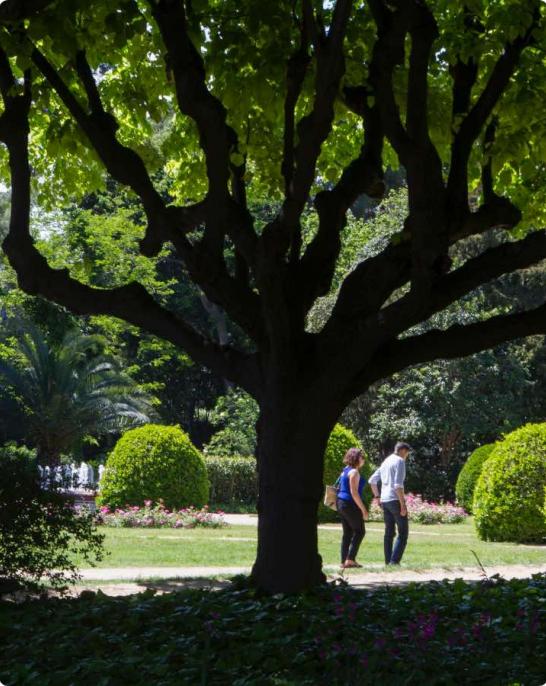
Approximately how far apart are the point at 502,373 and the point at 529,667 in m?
26.8

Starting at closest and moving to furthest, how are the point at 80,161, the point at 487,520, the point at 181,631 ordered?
1. the point at 181,631
2. the point at 80,161
3. the point at 487,520

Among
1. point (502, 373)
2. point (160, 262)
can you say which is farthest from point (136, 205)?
point (502, 373)

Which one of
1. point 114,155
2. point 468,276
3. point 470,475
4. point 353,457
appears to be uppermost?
point 114,155

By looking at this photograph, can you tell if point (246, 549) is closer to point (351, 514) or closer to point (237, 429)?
point (351, 514)

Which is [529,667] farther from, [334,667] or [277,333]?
[277,333]

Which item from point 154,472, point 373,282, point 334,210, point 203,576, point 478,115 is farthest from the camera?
point 154,472

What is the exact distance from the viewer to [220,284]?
7.95 meters

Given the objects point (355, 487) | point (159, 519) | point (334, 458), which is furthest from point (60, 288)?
point (334, 458)

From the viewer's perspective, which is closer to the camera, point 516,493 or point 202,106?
point 202,106

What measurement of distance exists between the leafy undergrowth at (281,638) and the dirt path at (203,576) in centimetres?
224

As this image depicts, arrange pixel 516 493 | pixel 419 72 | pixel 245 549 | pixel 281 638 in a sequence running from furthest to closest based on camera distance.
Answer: pixel 516 493 → pixel 245 549 → pixel 419 72 → pixel 281 638

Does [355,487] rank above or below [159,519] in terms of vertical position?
above

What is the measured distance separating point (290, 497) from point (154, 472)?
15.5 metres

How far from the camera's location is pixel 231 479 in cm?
3022
